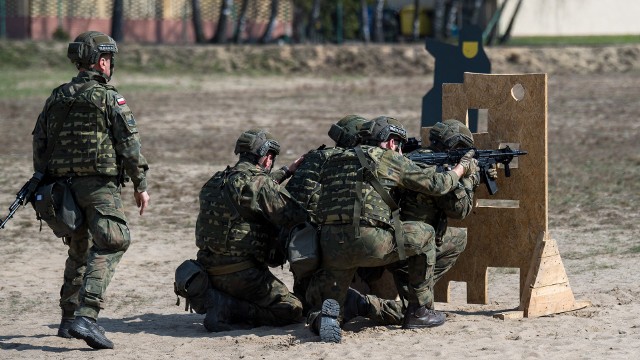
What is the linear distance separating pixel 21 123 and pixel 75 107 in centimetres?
1538

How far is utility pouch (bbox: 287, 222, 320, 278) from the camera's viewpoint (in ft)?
28.6

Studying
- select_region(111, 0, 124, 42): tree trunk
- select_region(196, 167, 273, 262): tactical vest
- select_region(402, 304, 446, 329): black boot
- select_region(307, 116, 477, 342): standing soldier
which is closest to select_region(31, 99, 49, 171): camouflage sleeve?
select_region(196, 167, 273, 262): tactical vest

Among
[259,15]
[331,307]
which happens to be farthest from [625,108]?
[259,15]

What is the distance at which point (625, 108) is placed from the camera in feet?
82.9

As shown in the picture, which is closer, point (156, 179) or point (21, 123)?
point (156, 179)

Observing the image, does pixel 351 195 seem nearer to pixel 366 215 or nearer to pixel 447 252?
pixel 366 215

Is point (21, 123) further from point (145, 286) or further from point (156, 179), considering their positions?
point (145, 286)

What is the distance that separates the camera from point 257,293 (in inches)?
365

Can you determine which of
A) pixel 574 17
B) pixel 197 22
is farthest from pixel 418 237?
pixel 574 17

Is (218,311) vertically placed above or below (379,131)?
below

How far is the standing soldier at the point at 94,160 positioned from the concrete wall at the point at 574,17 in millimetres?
40208

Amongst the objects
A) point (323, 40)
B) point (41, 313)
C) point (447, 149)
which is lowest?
point (41, 313)

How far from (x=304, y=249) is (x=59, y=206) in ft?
5.51

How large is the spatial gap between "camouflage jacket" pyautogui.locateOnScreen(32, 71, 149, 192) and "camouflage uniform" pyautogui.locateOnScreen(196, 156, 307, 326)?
0.76 m
